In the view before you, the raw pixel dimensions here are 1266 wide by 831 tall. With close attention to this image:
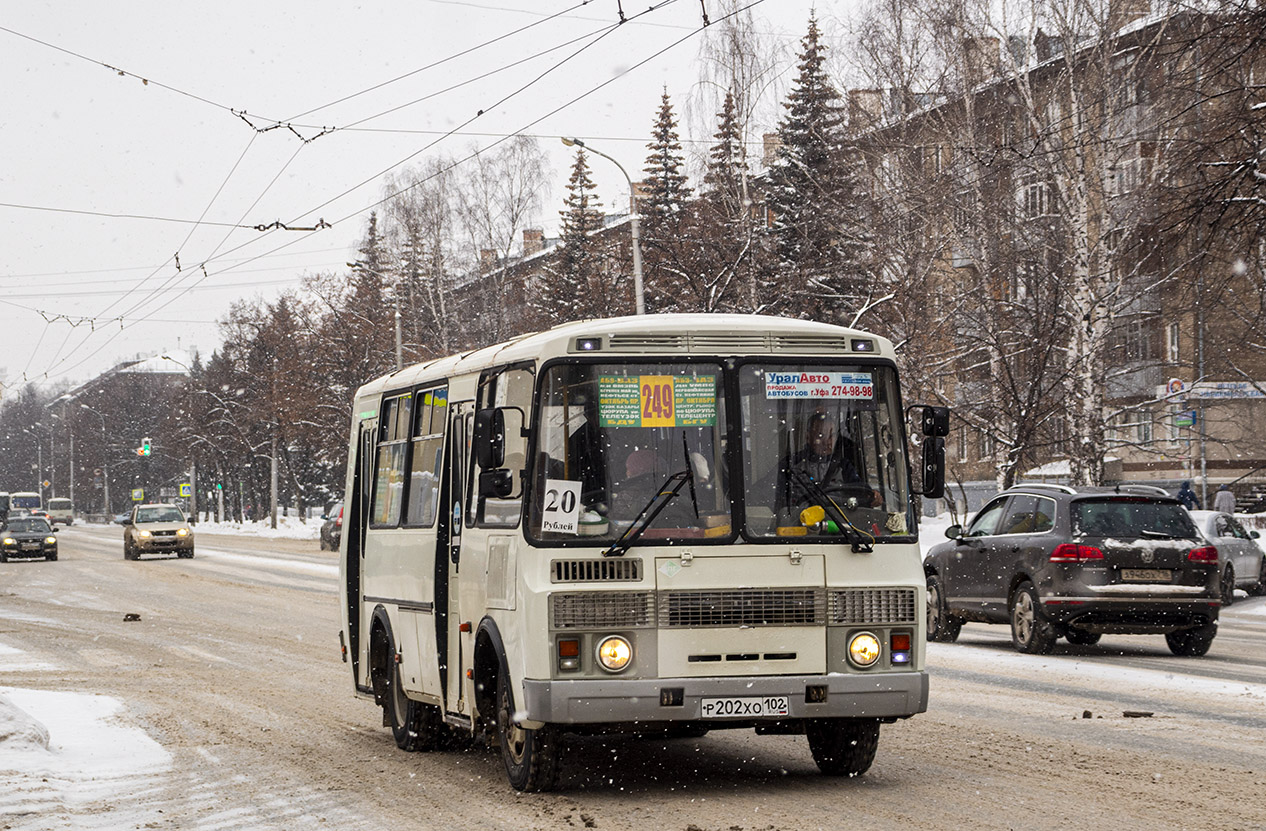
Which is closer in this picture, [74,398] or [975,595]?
[975,595]

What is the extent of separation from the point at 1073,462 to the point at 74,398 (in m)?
120

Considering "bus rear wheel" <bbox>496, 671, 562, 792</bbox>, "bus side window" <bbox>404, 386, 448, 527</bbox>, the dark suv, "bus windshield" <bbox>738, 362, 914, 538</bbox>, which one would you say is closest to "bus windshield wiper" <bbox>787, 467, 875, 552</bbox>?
"bus windshield" <bbox>738, 362, 914, 538</bbox>

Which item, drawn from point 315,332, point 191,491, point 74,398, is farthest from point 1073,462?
point 74,398

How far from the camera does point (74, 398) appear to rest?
140625 millimetres

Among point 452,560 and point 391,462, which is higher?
point 391,462

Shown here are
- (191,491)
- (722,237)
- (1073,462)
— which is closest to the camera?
(1073,462)

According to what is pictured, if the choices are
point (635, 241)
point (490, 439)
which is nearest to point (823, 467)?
point (490, 439)

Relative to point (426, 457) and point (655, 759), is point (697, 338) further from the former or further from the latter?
point (655, 759)

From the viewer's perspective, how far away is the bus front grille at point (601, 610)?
→ 8.55 m

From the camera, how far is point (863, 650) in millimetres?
8820

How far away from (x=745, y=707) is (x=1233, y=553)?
20.7 m

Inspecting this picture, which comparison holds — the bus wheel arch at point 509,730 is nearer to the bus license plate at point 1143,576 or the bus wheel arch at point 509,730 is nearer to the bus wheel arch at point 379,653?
the bus wheel arch at point 379,653

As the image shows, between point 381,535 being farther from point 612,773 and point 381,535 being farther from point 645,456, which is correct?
point 645,456

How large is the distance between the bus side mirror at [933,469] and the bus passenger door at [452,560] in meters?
2.67
